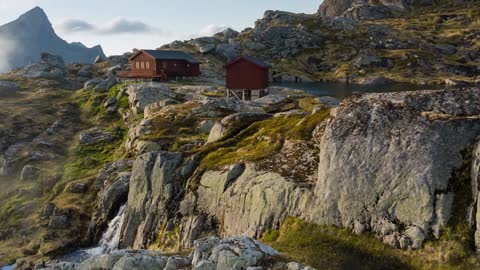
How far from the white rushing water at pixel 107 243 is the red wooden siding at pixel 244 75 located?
2020 inches

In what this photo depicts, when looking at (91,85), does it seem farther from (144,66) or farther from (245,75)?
(245,75)

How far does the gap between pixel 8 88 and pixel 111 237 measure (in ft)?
339

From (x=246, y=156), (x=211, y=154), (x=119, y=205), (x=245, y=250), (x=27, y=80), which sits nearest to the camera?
(x=245, y=250)

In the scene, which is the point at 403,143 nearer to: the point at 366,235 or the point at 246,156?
the point at 366,235

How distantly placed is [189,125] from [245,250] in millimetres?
51094

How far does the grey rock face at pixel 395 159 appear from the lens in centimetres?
2689

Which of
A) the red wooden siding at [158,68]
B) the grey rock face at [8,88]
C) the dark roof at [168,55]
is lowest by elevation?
the grey rock face at [8,88]

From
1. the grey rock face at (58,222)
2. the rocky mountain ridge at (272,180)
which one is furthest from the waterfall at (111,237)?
the grey rock face at (58,222)

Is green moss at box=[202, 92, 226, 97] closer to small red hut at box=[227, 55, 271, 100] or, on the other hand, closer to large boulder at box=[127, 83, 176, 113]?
small red hut at box=[227, 55, 271, 100]

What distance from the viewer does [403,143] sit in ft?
94.2

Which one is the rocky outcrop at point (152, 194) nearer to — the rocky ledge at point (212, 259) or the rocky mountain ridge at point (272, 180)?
the rocky mountain ridge at point (272, 180)

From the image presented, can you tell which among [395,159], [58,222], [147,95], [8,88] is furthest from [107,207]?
[8,88]

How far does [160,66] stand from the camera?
12475 cm

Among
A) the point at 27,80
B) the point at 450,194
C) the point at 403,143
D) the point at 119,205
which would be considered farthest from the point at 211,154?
the point at 27,80
